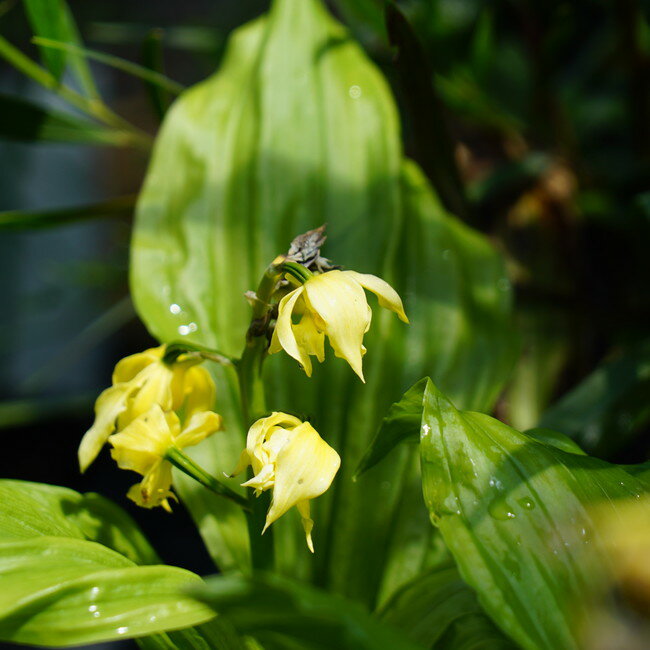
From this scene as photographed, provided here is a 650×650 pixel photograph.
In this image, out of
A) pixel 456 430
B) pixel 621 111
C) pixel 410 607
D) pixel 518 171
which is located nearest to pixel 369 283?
pixel 456 430

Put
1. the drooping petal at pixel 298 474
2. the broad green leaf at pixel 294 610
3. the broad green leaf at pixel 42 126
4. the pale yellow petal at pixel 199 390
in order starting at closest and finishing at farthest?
the broad green leaf at pixel 294 610 < the drooping petal at pixel 298 474 < the pale yellow petal at pixel 199 390 < the broad green leaf at pixel 42 126

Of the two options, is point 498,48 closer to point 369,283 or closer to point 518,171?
point 518,171

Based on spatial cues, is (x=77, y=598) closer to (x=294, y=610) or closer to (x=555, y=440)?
(x=294, y=610)

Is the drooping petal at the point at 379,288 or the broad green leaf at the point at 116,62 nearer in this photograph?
the drooping petal at the point at 379,288

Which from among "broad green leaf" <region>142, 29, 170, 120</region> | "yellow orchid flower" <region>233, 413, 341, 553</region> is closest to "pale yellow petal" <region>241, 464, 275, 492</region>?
"yellow orchid flower" <region>233, 413, 341, 553</region>

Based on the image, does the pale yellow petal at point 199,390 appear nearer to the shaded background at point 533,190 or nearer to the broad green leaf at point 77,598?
the broad green leaf at point 77,598

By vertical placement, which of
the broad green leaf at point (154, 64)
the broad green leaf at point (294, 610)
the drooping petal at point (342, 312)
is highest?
the broad green leaf at point (154, 64)

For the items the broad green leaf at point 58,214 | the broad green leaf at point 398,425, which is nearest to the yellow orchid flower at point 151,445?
the broad green leaf at point 398,425
